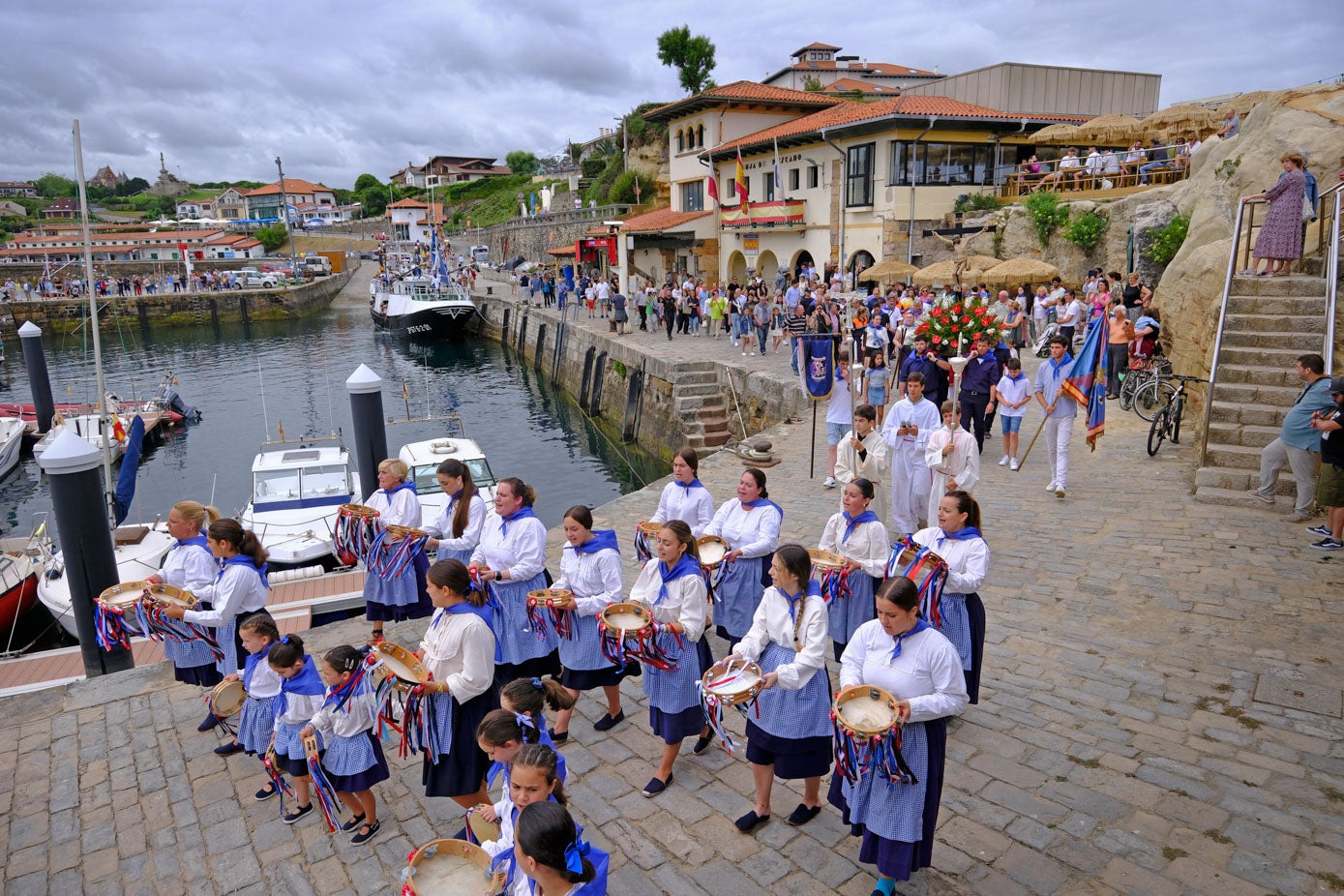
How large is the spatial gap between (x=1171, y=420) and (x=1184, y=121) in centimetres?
1637

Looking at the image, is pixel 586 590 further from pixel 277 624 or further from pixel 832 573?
pixel 277 624

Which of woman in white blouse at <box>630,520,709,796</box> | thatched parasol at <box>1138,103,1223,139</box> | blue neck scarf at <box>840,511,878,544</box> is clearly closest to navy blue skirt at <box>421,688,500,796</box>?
woman in white blouse at <box>630,520,709,796</box>

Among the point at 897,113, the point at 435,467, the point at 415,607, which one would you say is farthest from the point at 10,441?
the point at 897,113

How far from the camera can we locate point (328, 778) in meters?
4.86

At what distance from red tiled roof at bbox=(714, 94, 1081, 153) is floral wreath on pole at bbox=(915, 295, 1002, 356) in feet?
56.6

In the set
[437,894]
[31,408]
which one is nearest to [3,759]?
[437,894]

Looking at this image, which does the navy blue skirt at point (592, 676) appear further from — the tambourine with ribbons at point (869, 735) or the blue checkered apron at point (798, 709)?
the tambourine with ribbons at point (869, 735)

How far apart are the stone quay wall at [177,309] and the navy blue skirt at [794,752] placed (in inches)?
2555

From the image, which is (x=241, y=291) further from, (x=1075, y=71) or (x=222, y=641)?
(x=222, y=641)

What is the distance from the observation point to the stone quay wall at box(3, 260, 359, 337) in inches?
2234

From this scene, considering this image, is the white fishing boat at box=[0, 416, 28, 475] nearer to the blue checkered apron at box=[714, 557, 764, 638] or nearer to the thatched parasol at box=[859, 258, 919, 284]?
the thatched parasol at box=[859, 258, 919, 284]

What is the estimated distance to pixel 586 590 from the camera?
5758 millimetres

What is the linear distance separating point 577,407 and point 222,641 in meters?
24.5

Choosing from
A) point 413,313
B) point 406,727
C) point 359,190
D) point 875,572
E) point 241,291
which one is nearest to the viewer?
point 406,727
